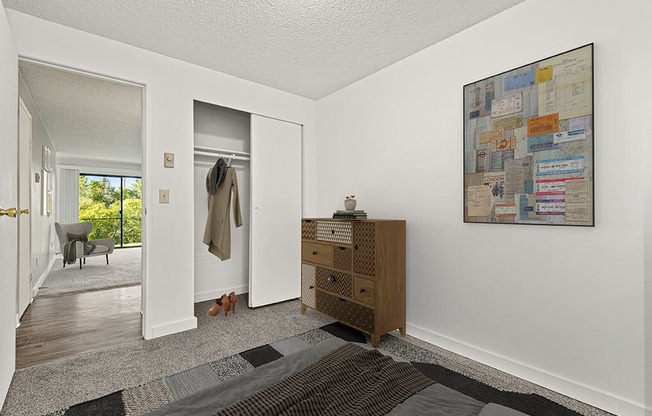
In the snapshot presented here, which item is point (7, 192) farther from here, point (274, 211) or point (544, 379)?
point (544, 379)

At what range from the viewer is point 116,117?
4.95 m

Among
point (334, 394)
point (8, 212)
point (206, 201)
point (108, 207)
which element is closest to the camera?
point (334, 394)

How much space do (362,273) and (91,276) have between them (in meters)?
4.90

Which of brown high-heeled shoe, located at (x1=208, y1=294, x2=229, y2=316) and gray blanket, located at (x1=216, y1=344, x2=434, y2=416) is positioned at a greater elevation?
gray blanket, located at (x1=216, y1=344, x2=434, y2=416)

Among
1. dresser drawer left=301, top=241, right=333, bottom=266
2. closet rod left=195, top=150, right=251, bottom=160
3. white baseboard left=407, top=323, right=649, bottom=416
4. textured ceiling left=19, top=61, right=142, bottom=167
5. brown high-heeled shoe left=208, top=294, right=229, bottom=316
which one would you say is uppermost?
textured ceiling left=19, top=61, right=142, bottom=167

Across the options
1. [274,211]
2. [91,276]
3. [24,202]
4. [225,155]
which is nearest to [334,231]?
[274,211]

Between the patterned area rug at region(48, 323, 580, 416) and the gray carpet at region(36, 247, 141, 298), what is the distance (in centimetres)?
316

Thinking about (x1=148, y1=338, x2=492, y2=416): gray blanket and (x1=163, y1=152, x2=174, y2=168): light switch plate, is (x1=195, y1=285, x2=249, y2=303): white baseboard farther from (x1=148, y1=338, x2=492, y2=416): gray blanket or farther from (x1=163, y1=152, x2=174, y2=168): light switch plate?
(x1=148, y1=338, x2=492, y2=416): gray blanket

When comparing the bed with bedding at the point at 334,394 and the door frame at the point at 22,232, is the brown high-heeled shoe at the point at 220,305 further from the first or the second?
the bed with bedding at the point at 334,394

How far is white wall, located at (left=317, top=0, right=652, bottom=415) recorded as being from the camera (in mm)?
1749

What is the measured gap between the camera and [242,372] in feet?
7.16

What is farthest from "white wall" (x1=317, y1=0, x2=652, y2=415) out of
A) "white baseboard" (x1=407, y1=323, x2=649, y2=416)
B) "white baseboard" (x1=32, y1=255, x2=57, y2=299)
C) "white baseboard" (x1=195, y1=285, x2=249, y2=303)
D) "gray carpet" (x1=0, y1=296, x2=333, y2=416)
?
"white baseboard" (x1=32, y1=255, x2=57, y2=299)

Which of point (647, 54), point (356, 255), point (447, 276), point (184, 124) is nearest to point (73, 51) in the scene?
point (184, 124)

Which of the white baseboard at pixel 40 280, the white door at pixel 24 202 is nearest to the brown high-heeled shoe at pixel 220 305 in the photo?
the white door at pixel 24 202
